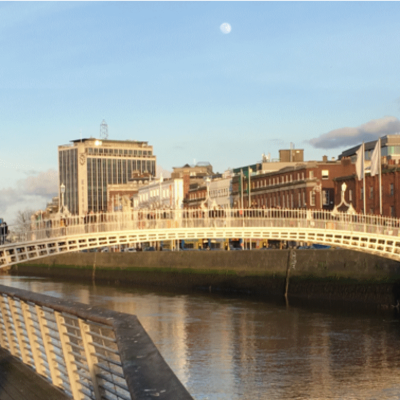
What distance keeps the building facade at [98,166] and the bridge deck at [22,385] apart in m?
171

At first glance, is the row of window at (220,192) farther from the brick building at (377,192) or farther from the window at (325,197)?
the brick building at (377,192)

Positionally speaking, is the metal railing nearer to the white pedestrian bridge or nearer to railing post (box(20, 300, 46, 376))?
railing post (box(20, 300, 46, 376))

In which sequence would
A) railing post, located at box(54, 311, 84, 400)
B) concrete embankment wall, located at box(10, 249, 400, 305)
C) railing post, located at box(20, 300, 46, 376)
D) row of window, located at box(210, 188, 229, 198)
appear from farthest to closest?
row of window, located at box(210, 188, 229, 198), concrete embankment wall, located at box(10, 249, 400, 305), railing post, located at box(20, 300, 46, 376), railing post, located at box(54, 311, 84, 400)

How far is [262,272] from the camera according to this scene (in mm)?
42719

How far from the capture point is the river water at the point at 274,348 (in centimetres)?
1819

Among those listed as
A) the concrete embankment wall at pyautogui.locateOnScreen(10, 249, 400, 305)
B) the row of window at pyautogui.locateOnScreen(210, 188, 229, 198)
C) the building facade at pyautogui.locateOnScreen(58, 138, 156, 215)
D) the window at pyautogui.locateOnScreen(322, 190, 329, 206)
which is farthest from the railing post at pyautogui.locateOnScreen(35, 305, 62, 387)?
the building facade at pyautogui.locateOnScreen(58, 138, 156, 215)

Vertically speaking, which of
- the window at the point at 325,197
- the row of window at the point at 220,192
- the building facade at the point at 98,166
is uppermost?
the building facade at the point at 98,166

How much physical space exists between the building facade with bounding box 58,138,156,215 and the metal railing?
170716 millimetres

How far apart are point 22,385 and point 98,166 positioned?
176011 millimetres

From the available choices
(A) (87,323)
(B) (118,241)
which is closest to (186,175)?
(B) (118,241)

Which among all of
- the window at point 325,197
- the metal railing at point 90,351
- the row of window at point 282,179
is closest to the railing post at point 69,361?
the metal railing at point 90,351

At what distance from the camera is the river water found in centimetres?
1819

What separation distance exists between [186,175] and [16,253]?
248 feet

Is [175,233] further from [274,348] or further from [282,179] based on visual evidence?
[282,179]
